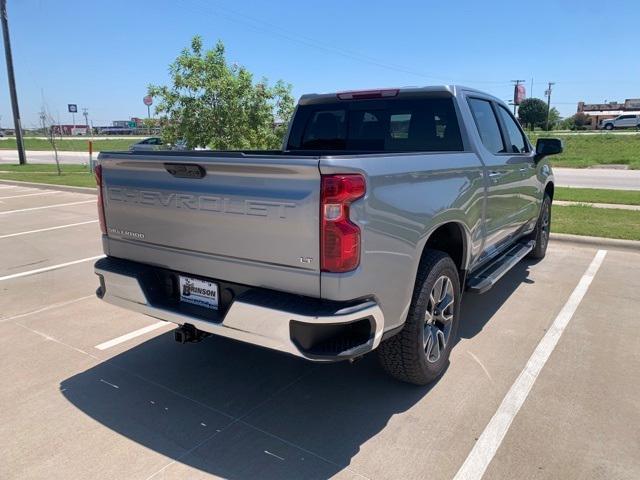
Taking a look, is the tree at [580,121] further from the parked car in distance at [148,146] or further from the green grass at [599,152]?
the parked car in distance at [148,146]

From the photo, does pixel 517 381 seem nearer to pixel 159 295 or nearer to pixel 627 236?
pixel 159 295

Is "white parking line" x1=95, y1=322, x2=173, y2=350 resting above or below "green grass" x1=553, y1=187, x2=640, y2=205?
below

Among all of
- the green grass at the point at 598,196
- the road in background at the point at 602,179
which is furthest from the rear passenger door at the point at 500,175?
the road in background at the point at 602,179

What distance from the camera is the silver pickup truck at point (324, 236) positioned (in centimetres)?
254

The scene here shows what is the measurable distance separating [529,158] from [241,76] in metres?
6.85

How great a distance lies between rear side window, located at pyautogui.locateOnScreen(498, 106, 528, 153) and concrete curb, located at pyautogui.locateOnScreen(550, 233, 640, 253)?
2.76 m

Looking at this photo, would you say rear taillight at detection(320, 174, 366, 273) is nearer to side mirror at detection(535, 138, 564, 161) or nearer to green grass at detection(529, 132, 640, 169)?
side mirror at detection(535, 138, 564, 161)

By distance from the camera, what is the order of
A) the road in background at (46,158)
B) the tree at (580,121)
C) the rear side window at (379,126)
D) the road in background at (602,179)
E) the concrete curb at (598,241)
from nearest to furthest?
the rear side window at (379,126), the concrete curb at (598,241), the road in background at (602,179), the road in background at (46,158), the tree at (580,121)

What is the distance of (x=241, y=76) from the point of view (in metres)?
10.5

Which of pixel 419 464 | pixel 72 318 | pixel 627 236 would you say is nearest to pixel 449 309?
pixel 419 464

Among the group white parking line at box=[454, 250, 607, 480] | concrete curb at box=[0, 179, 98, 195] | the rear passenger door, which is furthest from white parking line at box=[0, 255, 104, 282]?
concrete curb at box=[0, 179, 98, 195]

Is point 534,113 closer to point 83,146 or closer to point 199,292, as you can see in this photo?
point 83,146

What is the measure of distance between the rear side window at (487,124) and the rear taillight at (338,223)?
89.5 inches

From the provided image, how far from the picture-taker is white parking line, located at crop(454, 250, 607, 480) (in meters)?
A: 2.65
